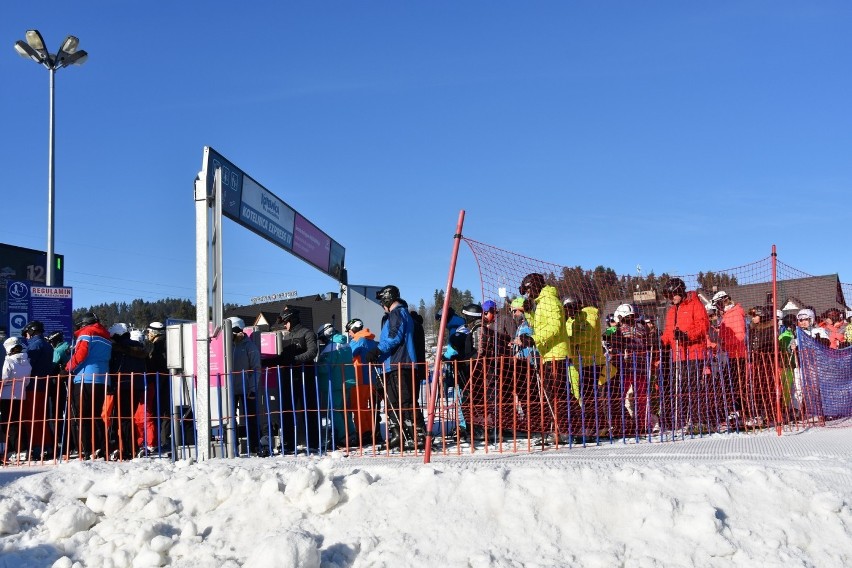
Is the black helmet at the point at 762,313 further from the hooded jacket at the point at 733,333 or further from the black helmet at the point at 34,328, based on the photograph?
the black helmet at the point at 34,328

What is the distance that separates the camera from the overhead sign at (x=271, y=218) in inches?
402

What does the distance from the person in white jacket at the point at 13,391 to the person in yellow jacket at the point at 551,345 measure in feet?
19.7

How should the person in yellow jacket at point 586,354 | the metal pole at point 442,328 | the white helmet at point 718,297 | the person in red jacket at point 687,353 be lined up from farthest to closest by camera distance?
the white helmet at point 718,297
the person in red jacket at point 687,353
the person in yellow jacket at point 586,354
the metal pole at point 442,328

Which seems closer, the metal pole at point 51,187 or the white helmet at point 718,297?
the white helmet at point 718,297

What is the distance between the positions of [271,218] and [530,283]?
4962 millimetres

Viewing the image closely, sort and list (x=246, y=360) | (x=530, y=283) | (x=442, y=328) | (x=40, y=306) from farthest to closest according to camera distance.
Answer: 1. (x=40, y=306)
2. (x=246, y=360)
3. (x=530, y=283)
4. (x=442, y=328)

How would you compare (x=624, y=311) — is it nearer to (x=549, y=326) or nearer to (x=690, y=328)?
(x=690, y=328)

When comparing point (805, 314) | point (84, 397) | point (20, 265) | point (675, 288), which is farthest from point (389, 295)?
point (20, 265)

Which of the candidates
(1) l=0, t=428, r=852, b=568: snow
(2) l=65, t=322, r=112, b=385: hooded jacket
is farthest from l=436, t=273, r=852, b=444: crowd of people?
(2) l=65, t=322, r=112, b=385: hooded jacket

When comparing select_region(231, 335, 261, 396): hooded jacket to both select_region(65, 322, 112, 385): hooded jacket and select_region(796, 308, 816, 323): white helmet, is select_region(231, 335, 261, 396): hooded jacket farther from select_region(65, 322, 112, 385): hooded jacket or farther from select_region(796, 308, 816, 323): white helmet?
select_region(796, 308, 816, 323): white helmet

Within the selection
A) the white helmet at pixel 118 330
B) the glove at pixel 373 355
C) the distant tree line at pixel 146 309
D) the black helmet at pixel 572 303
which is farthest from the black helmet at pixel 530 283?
the distant tree line at pixel 146 309

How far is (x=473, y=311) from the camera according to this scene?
10453 mm

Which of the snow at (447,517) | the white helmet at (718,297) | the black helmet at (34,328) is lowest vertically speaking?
the snow at (447,517)

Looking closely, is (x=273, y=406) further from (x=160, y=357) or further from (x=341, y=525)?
(x=341, y=525)
